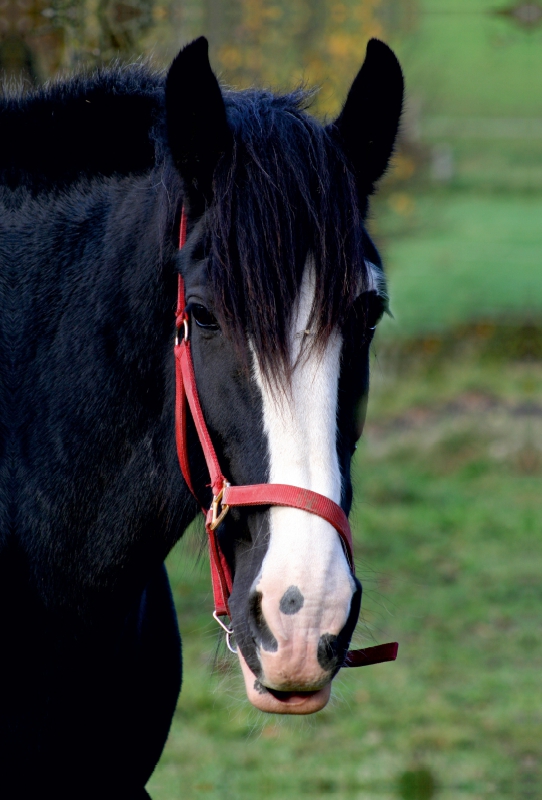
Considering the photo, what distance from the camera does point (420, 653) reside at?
5.60 m

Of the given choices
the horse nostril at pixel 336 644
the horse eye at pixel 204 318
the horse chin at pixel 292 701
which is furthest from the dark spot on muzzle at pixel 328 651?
the horse eye at pixel 204 318

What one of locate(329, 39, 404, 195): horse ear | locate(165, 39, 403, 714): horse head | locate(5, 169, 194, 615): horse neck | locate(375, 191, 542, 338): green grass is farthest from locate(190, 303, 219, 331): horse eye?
locate(375, 191, 542, 338): green grass

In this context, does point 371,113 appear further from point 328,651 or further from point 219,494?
point 328,651

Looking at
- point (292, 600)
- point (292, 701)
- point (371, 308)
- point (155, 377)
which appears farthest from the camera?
point (155, 377)

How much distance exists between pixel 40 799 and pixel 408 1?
8402 mm

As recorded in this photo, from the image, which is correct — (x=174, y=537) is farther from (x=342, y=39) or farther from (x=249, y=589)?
(x=342, y=39)

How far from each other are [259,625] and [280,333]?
65cm

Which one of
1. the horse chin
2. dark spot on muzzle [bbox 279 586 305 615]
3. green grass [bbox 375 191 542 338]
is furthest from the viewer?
green grass [bbox 375 191 542 338]

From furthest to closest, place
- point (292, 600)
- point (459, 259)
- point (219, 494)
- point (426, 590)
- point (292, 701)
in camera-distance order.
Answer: point (459, 259), point (426, 590), point (219, 494), point (292, 701), point (292, 600)

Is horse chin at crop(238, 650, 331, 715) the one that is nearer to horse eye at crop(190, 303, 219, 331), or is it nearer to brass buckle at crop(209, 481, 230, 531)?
brass buckle at crop(209, 481, 230, 531)

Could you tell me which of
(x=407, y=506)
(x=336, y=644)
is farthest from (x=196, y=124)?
(x=407, y=506)

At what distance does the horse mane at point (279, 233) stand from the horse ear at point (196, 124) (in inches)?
1.7

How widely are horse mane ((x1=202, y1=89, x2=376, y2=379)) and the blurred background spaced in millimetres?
547

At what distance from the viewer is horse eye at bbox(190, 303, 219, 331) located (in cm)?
209
